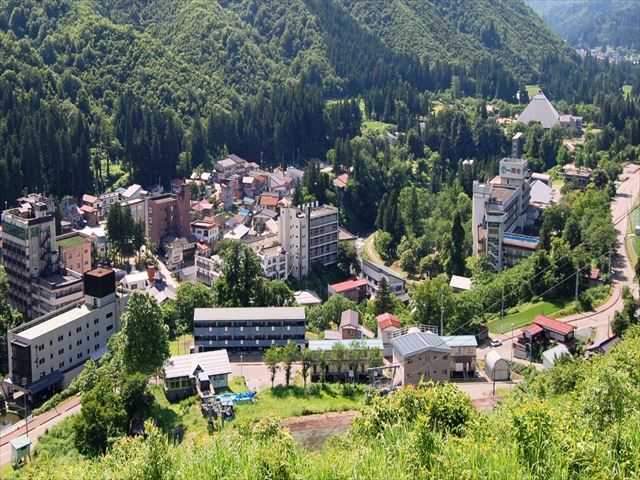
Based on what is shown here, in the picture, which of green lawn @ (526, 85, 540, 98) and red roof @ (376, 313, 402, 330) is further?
green lawn @ (526, 85, 540, 98)

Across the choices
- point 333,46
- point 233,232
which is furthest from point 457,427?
point 333,46

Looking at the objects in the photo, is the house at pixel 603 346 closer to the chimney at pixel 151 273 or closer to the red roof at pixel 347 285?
the red roof at pixel 347 285

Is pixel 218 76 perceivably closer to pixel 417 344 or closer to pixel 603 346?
pixel 417 344

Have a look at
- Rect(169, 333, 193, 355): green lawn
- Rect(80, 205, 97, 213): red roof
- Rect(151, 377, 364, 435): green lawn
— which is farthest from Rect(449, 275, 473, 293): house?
Rect(80, 205, 97, 213): red roof

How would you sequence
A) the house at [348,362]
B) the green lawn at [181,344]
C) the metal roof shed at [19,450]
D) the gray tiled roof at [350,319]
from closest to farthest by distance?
the metal roof shed at [19,450], the house at [348,362], the green lawn at [181,344], the gray tiled roof at [350,319]

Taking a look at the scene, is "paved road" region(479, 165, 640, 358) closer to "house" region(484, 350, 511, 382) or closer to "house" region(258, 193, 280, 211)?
"house" region(484, 350, 511, 382)

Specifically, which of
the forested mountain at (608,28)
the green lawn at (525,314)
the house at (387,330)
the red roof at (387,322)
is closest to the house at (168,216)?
the red roof at (387,322)
